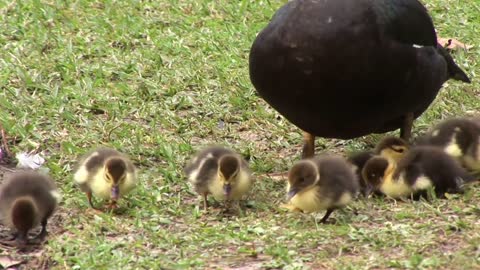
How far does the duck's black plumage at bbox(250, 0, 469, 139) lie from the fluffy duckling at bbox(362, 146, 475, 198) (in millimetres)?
393

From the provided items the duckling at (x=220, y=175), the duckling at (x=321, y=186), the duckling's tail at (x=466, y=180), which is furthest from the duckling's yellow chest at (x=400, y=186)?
the duckling at (x=220, y=175)

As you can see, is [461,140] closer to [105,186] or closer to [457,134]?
[457,134]

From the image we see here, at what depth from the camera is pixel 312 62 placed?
5.97 metres

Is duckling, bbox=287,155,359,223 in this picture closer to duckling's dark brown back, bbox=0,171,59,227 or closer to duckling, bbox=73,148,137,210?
duckling, bbox=73,148,137,210

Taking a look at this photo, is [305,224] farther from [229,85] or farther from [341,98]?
[229,85]

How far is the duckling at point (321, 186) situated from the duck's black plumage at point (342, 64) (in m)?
0.55

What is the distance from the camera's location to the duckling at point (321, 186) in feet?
18.1

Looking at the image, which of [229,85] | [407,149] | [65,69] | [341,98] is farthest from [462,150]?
[65,69]

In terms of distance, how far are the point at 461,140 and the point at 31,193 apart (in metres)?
2.45

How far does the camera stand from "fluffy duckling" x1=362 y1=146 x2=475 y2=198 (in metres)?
5.86

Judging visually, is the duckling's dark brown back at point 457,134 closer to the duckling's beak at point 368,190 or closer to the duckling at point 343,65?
the duckling at point 343,65

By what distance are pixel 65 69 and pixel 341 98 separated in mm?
2743

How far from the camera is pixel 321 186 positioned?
5543 millimetres

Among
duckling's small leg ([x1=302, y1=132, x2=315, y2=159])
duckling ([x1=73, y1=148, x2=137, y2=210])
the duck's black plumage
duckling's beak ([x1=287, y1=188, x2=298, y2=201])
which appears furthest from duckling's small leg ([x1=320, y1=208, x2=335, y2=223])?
duckling's small leg ([x1=302, y1=132, x2=315, y2=159])
